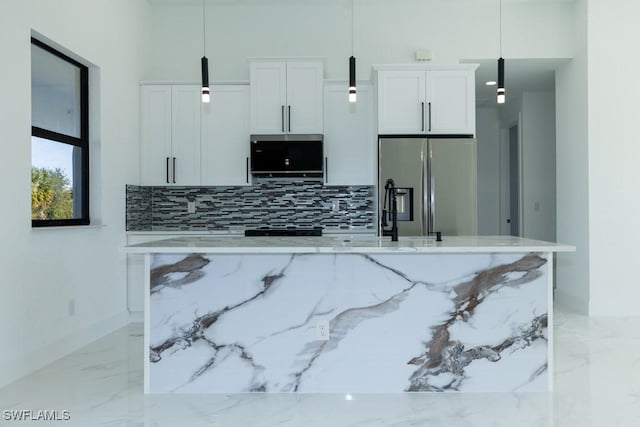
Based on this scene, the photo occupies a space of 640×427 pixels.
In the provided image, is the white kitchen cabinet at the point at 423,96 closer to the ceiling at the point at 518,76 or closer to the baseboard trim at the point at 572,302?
the ceiling at the point at 518,76

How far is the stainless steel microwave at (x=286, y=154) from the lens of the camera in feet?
16.7

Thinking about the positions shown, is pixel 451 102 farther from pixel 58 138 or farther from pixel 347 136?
pixel 58 138

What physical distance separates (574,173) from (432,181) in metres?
1.69

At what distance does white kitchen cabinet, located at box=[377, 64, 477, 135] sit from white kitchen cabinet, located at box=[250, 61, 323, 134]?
687 millimetres

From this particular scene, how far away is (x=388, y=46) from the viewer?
545cm

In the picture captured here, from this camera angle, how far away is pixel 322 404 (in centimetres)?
283

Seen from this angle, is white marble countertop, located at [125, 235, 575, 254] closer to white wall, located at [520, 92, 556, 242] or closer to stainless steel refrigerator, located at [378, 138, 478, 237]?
stainless steel refrigerator, located at [378, 138, 478, 237]


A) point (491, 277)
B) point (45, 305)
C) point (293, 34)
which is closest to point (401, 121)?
point (293, 34)

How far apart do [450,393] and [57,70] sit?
3.58 m

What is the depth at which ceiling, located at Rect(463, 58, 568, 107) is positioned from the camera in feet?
17.9

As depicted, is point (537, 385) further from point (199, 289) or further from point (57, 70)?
point (57, 70)

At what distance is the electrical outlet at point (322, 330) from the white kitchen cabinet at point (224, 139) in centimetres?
253

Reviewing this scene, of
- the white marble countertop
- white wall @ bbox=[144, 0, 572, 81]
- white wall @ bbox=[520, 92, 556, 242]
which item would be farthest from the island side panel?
white wall @ bbox=[520, 92, 556, 242]

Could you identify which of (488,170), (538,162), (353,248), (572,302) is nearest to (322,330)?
(353,248)
